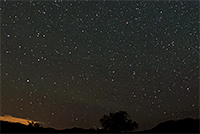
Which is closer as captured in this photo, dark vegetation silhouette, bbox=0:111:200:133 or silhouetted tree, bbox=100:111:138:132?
dark vegetation silhouette, bbox=0:111:200:133

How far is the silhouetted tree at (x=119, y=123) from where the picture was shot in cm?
3492

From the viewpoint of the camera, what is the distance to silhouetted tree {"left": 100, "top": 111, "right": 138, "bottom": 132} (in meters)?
34.9

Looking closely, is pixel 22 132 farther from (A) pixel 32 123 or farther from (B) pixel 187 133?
(B) pixel 187 133

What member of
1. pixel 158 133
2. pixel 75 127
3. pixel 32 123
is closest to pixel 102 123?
pixel 75 127

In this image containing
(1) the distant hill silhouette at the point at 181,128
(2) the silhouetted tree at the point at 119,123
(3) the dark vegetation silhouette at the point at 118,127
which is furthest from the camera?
(2) the silhouetted tree at the point at 119,123

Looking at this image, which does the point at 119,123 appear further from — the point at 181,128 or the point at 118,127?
the point at 181,128

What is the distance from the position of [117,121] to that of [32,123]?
14017 mm

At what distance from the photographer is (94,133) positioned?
78.1ft

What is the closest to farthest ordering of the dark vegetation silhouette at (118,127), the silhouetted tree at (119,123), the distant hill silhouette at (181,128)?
1. the dark vegetation silhouette at (118,127)
2. the distant hill silhouette at (181,128)
3. the silhouetted tree at (119,123)

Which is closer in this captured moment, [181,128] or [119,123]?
[181,128]

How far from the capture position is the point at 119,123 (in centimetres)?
3534

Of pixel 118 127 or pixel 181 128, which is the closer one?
pixel 181 128

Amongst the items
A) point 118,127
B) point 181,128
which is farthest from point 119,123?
point 181,128

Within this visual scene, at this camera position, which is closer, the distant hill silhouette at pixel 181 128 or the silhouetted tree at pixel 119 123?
the distant hill silhouette at pixel 181 128
